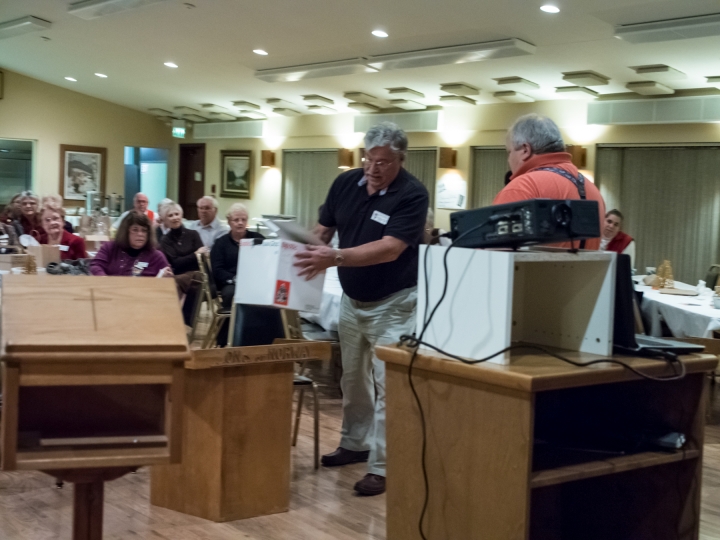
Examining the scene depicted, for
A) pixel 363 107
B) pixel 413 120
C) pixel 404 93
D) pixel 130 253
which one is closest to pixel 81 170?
pixel 363 107

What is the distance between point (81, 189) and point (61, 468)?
13.8 metres

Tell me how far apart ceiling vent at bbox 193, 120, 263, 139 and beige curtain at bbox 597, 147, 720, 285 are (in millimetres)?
6405

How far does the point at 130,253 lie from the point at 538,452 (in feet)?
11.5

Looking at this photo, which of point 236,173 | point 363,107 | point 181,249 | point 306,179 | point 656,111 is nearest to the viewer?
point 181,249

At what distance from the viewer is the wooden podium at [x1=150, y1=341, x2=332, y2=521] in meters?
2.87

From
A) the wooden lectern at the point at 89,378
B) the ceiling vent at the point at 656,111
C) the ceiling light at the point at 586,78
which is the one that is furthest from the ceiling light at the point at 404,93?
the wooden lectern at the point at 89,378

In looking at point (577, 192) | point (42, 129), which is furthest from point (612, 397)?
point (42, 129)

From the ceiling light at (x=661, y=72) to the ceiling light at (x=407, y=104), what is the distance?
3.53 meters

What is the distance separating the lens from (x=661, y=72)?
7.63m

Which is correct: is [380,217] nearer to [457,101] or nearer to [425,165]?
[457,101]

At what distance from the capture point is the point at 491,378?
1.79 m

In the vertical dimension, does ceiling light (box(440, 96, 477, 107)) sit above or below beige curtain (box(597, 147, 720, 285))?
above

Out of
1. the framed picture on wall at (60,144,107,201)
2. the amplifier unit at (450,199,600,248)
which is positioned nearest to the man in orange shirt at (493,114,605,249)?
the amplifier unit at (450,199,600,248)

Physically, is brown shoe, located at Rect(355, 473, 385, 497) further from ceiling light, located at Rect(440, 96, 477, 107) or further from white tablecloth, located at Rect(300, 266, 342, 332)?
ceiling light, located at Rect(440, 96, 477, 107)
